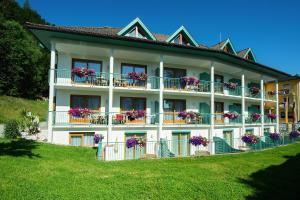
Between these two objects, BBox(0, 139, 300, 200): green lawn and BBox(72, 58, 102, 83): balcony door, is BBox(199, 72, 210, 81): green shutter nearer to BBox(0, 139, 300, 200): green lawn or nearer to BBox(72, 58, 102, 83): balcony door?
BBox(72, 58, 102, 83): balcony door

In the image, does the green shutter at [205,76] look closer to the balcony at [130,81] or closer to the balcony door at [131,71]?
the balcony at [130,81]

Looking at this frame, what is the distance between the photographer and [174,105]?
20438 mm

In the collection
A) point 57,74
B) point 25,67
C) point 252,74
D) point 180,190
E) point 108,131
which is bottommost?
point 180,190

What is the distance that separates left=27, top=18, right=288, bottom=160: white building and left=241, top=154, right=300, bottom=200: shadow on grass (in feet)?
23.5

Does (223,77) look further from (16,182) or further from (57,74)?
(16,182)

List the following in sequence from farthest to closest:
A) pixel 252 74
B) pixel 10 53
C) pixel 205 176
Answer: pixel 10 53 < pixel 252 74 < pixel 205 176

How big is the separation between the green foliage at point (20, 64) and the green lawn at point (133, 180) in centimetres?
2982

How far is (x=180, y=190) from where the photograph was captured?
7.79m

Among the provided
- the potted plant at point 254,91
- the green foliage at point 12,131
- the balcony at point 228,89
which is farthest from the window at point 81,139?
the potted plant at point 254,91

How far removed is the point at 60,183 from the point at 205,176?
5.59m

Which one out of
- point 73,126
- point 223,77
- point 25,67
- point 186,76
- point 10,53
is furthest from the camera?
point 25,67

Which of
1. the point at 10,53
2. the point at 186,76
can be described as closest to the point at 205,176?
the point at 186,76

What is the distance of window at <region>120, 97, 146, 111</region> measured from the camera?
60.8ft

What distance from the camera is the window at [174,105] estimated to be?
20170mm
